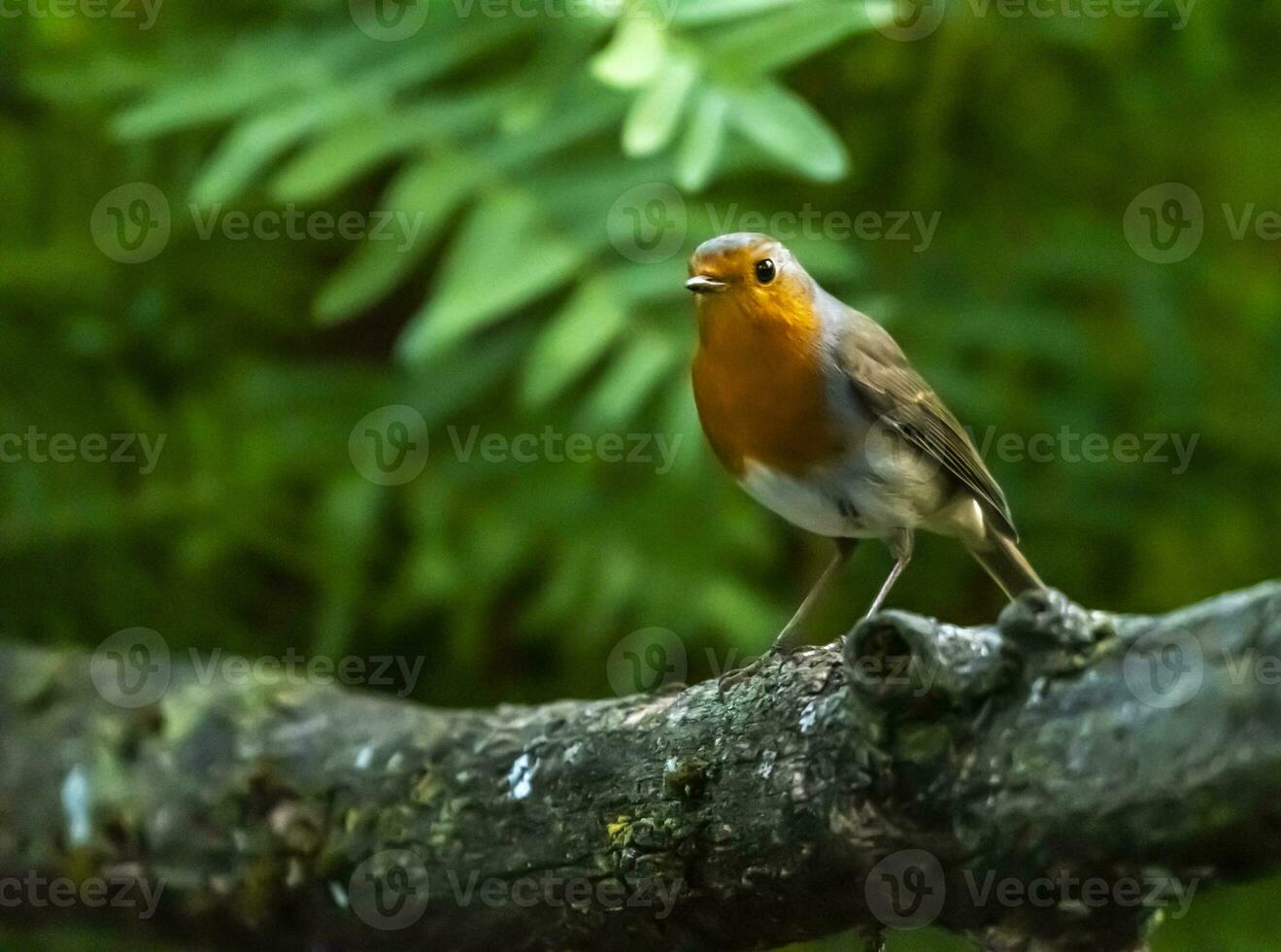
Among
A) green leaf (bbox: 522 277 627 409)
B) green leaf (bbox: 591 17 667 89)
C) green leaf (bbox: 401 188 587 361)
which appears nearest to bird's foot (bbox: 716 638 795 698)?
green leaf (bbox: 522 277 627 409)

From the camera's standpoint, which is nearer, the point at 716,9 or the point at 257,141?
the point at 716,9

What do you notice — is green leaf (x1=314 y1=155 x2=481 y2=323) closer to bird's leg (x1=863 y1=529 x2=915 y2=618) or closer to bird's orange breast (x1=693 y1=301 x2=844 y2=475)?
bird's orange breast (x1=693 y1=301 x2=844 y2=475)

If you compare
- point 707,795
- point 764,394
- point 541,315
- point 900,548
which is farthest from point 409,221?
point 707,795

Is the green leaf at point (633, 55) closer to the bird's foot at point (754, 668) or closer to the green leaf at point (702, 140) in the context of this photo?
the green leaf at point (702, 140)

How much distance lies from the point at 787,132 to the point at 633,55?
35cm

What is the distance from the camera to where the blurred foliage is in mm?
3346

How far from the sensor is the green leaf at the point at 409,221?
327cm

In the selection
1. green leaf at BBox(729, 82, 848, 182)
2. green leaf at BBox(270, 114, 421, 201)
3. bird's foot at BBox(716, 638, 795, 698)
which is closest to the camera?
bird's foot at BBox(716, 638, 795, 698)

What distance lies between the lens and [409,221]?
338 cm

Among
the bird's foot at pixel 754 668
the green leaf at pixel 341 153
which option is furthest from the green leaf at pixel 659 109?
the bird's foot at pixel 754 668

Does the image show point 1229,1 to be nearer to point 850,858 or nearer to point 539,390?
point 539,390

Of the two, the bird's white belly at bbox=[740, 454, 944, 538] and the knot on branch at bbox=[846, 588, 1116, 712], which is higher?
the bird's white belly at bbox=[740, 454, 944, 538]

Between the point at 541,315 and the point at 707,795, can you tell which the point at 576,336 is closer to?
the point at 541,315

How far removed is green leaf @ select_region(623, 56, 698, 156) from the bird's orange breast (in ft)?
1.46
